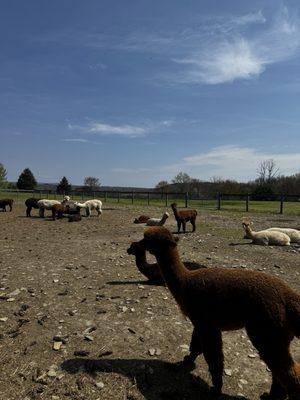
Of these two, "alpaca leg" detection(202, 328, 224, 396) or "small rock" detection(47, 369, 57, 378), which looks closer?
"alpaca leg" detection(202, 328, 224, 396)

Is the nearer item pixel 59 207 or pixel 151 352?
pixel 151 352

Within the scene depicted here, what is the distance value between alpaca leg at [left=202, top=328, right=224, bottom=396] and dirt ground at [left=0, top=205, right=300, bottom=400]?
0.23m

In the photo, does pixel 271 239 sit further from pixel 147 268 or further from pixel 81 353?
pixel 81 353

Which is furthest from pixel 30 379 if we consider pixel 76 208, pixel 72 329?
pixel 76 208

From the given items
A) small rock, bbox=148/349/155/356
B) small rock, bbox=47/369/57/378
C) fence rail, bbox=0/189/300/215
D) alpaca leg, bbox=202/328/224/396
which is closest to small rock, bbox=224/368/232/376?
alpaca leg, bbox=202/328/224/396

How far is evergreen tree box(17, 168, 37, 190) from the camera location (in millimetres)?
86188

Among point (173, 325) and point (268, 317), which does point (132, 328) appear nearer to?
point (173, 325)

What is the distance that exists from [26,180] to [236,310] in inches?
3417

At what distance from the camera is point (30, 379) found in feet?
16.8

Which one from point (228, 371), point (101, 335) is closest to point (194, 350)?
point (228, 371)

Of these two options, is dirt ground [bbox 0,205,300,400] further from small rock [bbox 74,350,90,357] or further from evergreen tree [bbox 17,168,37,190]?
evergreen tree [bbox 17,168,37,190]

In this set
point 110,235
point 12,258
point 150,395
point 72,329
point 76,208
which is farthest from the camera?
point 76,208

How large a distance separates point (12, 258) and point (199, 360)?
8.02 metres

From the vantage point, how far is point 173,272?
529 centimetres
